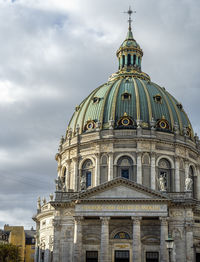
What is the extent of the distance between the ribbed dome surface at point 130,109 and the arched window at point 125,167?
4.93 meters

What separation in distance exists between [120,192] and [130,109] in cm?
1692

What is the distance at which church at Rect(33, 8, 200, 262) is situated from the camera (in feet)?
174

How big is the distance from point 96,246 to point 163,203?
9.99 metres

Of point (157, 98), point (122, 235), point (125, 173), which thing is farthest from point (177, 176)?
point (122, 235)

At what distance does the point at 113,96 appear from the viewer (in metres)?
68.4

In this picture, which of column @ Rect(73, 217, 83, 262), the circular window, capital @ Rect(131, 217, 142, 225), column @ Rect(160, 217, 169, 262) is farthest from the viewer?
the circular window

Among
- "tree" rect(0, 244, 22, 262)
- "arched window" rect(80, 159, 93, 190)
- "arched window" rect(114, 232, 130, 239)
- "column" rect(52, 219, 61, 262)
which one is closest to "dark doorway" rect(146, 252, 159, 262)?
"arched window" rect(114, 232, 130, 239)

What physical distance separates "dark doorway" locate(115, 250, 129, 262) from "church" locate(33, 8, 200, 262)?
121 millimetres

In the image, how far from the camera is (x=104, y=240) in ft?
170

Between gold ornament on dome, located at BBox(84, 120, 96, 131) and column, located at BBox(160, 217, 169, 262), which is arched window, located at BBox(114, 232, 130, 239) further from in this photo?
gold ornament on dome, located at BBox(84, 120, 96, 131)

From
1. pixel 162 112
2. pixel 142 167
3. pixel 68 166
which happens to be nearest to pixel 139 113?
pixel 162 112

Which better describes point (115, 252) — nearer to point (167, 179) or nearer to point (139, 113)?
point (167, 179)

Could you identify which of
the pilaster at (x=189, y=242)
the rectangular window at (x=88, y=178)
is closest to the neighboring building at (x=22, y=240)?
the rectangular window at (x=88, y=178)

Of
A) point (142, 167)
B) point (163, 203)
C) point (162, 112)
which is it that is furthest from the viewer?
point (162, 112)
